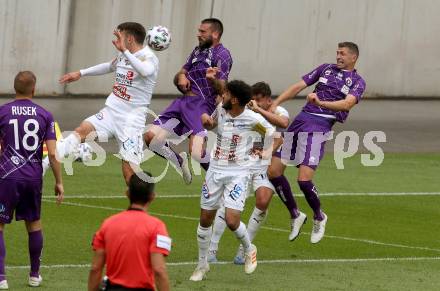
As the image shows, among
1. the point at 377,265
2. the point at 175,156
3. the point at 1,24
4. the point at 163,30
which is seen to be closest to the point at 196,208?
the point at 175,156

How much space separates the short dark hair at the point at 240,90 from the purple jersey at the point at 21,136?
2157 millimetres

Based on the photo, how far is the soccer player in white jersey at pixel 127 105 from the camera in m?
17.4

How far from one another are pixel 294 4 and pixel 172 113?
15.1 metres

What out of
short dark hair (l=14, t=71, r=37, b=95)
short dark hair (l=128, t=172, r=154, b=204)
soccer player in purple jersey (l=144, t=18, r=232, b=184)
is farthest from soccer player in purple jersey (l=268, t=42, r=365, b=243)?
short dark hair (l=128, t=172, r=154, b=204)

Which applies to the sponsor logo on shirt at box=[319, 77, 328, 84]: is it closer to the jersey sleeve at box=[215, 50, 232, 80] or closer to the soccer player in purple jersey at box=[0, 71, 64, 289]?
the jersey sleeve at box=[215, 50, 232, 80]

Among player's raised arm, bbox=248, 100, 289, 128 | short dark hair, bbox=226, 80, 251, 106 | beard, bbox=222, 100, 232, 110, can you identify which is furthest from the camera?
player's raised arm, bbox=248, 100, 289, 128

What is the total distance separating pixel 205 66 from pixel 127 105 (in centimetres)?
190

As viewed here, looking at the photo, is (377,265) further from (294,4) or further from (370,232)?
(294,4)

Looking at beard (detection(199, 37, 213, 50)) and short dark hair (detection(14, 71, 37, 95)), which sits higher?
beard (detection(199, 37, 213, 50))

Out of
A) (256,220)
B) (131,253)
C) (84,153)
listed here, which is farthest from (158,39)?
(131,253)

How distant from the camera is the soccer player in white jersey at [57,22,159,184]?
57.2 feet

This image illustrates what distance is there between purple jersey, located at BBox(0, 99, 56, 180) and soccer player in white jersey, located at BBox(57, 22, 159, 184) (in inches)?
153

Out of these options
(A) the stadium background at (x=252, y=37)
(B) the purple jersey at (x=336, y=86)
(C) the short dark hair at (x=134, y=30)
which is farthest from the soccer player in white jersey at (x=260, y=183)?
(A) the stadium background at (x=252, y=37)

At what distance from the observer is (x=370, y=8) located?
34906mm
